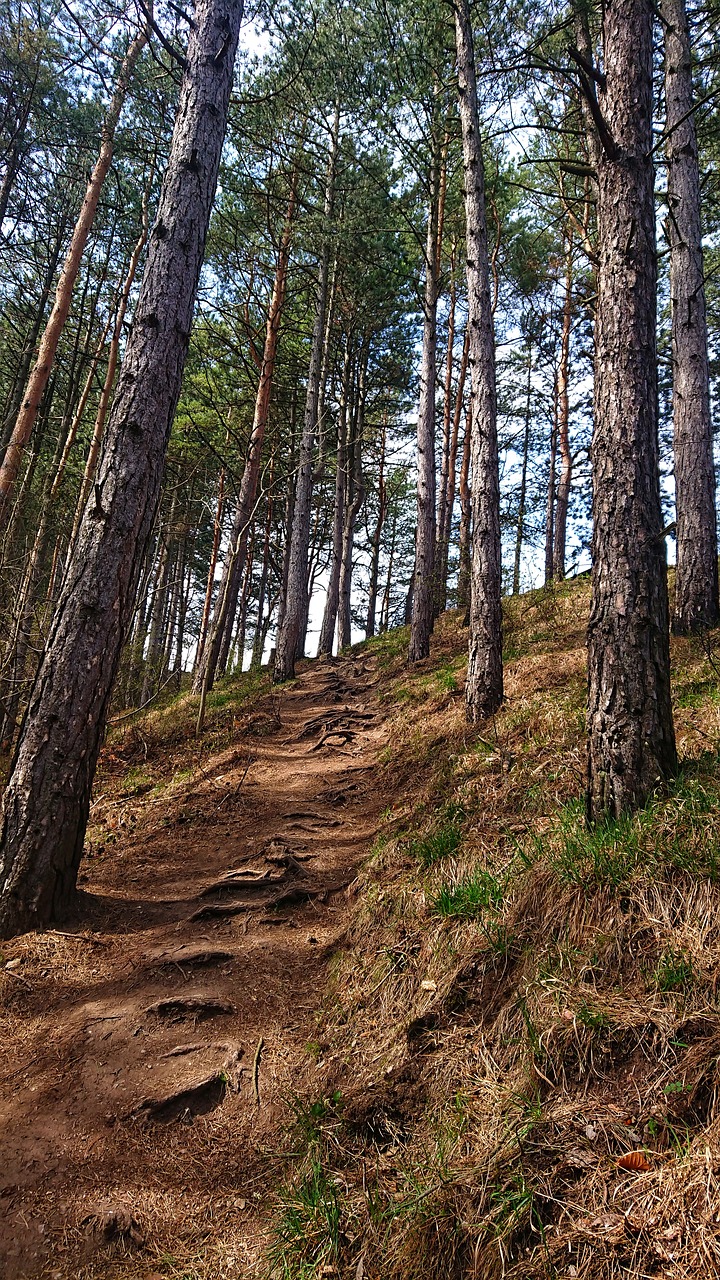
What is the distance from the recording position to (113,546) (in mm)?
4312

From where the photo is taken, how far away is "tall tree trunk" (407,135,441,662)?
1123cm

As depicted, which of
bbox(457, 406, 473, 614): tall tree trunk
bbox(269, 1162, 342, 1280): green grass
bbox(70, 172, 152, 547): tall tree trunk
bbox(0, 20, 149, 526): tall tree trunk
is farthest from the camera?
bbox(457, 406, 473, 614): tall tree trunk

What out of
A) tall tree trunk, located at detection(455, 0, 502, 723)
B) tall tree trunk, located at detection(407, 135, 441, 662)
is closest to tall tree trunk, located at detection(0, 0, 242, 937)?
tall tree trunk, located at detection(455, 0, 502, 723)

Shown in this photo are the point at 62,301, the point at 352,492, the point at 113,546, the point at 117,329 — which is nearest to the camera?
the point at 113,546

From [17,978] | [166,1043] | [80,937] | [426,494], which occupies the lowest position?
[166,1043]

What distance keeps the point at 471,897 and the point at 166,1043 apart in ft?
5.88

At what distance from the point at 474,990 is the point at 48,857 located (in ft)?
9.78

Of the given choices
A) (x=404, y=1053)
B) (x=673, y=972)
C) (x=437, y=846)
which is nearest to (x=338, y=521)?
(x=437, y=846)

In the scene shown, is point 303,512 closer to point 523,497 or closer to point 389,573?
point 523,497

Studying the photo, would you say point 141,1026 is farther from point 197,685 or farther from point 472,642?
point 197,685

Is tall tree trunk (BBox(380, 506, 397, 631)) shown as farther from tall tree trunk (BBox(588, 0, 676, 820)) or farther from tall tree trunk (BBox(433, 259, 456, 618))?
tall tree trunk (BBox(588, 0, 676, 820))

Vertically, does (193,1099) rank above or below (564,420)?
below

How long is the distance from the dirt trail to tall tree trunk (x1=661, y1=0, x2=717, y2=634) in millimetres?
4505

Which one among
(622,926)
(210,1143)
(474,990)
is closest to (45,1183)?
(210,1143)
